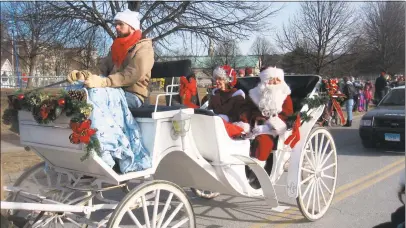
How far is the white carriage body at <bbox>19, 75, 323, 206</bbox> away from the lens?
11.9 feet

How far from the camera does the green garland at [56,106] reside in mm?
3279

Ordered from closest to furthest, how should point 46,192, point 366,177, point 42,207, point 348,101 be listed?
point 42,207 → point 46,192 → point 366,177 → point 348,101

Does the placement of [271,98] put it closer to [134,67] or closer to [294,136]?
[294,136]

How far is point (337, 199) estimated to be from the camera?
241 inches

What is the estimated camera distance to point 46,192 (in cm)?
430

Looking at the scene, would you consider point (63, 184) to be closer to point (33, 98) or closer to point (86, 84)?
point (33, 98)

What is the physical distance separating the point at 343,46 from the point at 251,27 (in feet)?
41.1

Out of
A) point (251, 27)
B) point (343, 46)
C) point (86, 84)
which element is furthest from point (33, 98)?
point (343, 46)

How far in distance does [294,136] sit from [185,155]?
5.16ft

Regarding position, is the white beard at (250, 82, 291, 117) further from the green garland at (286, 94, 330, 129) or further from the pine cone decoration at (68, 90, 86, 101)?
the pine cone decoration at (68, 90, 86, 101)

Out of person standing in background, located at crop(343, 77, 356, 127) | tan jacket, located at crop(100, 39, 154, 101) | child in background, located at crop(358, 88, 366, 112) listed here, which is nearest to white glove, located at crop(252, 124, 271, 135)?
tan jacket, located at crop(100, 39, 154, 101)

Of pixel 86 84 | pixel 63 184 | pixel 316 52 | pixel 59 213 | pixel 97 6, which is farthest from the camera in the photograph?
pixel 316 52

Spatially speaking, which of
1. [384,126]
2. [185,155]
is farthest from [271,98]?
[384,126]

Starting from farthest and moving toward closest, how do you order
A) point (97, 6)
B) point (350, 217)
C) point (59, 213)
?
point (97, 6)
point (350, 217)
point (59, 213)
